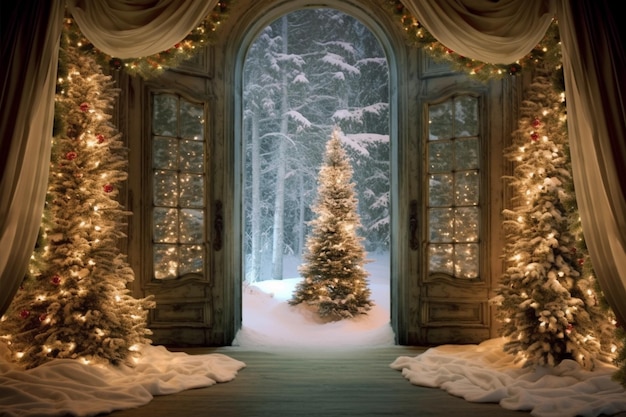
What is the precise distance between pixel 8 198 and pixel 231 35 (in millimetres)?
3165

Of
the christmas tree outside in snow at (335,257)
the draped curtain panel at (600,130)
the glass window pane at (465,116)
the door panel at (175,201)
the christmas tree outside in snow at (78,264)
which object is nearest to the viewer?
the draped curtain panel at (600,130)

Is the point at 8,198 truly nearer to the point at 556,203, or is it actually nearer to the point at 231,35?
the point at 231,35

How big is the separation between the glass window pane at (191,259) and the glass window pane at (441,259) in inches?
94.3

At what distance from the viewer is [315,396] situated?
10.8ft

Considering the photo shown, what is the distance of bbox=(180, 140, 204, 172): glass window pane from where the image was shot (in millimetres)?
4957

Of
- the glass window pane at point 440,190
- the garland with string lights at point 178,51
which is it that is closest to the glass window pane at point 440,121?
the glass window pane at point 440,190

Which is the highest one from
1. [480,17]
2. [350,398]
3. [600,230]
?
[480,17]

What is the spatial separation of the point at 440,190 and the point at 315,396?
2.63 m

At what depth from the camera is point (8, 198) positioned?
269 centimetres

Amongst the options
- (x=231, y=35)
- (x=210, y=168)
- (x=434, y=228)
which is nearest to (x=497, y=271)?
(x=434, y=228)

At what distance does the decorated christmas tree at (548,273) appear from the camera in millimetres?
3613

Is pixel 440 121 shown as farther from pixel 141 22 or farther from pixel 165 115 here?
pixel 141 22

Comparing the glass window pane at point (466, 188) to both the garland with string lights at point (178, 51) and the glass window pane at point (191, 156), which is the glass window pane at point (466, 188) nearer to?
the glass window pane at point (191, 156)

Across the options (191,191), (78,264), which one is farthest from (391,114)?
(78,264)
